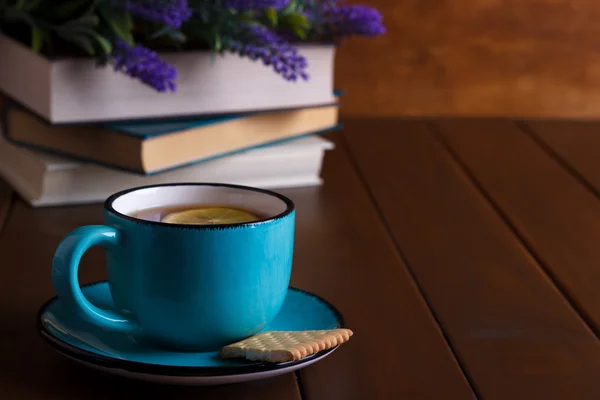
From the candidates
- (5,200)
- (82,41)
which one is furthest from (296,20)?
(5,200)

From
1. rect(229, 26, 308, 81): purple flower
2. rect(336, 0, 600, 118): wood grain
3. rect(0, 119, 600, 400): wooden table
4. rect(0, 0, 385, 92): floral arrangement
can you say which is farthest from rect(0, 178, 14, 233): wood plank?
rect(336, 0, 600, 118): wood grain

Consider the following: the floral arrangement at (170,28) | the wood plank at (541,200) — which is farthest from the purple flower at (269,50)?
the wood plank at (541,200)

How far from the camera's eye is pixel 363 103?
1359mm

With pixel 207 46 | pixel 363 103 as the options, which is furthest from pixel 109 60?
pixel 363 103

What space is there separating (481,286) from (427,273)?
1.7 inches

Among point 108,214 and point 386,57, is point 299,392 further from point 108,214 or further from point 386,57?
point 386,57

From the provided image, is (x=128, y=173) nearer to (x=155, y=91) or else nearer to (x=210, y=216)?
(x=155, y=91)

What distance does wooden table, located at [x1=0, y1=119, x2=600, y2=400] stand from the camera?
502 millimetres

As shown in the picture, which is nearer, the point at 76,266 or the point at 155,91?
the point at 76,266

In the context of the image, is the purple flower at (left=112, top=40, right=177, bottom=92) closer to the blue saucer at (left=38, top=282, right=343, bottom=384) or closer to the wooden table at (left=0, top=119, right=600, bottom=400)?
the wooden table at (left=0, top=119, right=600, bottom=400)

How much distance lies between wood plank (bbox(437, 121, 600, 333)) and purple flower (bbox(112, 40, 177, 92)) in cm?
34

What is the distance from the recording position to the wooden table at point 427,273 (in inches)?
19.8

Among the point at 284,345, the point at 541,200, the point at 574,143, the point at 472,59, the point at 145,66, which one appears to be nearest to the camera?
the point at 284,345

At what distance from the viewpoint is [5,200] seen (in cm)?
87
